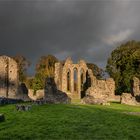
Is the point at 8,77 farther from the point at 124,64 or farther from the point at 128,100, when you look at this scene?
the point at 124,64

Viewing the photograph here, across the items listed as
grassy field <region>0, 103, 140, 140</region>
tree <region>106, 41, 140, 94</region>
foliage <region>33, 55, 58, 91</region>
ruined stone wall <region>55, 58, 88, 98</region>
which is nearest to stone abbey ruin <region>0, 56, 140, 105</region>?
grassy field <region>0, 103, 140, 140</region>

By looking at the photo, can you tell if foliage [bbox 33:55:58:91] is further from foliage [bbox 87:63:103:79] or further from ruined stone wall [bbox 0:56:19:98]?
ruined stone wall [bbox 0:56:19:98]

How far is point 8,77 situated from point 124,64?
116 ft

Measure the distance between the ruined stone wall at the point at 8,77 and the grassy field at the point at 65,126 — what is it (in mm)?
22574

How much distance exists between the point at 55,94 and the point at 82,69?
43.3 metres

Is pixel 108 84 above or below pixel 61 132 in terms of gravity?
above

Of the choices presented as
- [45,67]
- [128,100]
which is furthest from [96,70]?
[128,100]

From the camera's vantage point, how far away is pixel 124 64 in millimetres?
75312

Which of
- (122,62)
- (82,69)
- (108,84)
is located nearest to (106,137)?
(108,84)

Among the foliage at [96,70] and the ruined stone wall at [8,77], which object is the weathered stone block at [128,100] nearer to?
the ruined stone wall at [8,77]

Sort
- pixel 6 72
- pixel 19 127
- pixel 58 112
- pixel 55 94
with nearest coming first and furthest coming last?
pixel 19 127
pixel 58 112
pixel 55 94
pixel 6 72

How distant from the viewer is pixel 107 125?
56.3 ft

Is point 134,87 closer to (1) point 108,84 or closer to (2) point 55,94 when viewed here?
(1) point 108,84

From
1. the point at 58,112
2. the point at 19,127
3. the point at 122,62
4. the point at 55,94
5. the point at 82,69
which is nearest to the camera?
the point at 19,127
